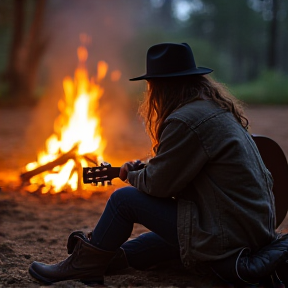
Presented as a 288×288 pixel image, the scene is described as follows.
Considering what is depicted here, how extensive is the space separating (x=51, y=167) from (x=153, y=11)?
38984mm

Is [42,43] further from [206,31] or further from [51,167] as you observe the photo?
[206,31]

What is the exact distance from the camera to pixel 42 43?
15789mm

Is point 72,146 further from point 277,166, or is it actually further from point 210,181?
point 210,181

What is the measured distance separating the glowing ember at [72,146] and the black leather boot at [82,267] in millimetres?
1383

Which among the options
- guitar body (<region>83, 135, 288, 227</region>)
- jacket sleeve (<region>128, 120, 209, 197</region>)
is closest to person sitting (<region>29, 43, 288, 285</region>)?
jacket sleeve (<region>128, 120, 209, 197</region>)

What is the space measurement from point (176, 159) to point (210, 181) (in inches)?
8.2

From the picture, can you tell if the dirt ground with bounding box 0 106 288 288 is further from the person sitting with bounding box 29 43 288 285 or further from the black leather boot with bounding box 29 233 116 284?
the person sitting with bounding box 29 43 288 285

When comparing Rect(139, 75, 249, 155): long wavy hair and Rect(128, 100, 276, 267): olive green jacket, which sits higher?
Rect(139, 75, 249, 155): long wavy hair

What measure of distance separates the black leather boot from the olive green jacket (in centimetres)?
49

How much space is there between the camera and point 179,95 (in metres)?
2.71

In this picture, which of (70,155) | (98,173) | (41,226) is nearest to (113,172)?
(98,173)

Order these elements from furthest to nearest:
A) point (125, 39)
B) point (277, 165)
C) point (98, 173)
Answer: point (125, 39) < point (277, 165) < point (98, 173)

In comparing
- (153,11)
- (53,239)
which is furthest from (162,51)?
(153,11)

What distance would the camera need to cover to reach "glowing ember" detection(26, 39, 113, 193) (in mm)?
5047
